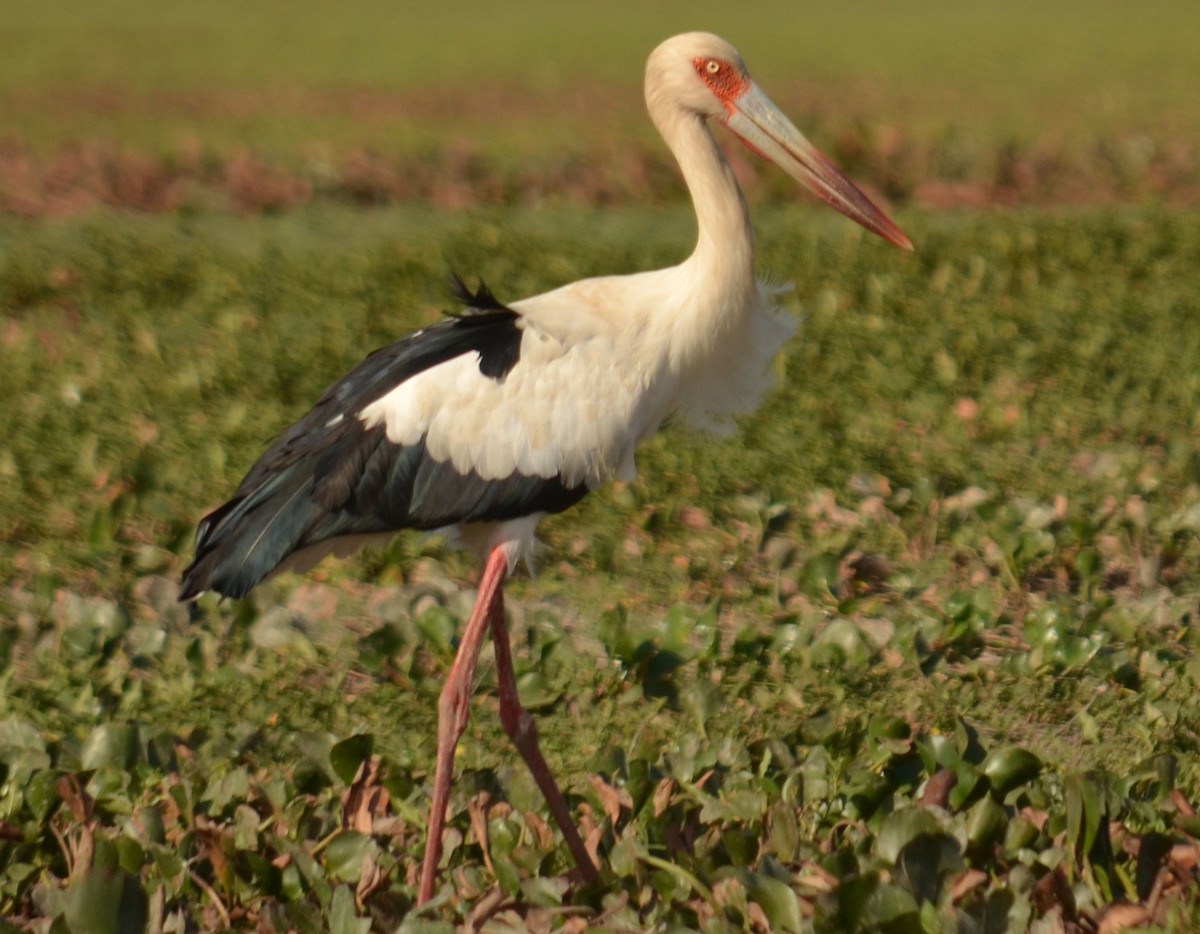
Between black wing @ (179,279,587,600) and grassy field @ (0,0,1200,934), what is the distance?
0.40m

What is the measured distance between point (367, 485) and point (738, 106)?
1.06 m

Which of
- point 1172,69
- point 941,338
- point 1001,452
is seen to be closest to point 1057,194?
point 941,338

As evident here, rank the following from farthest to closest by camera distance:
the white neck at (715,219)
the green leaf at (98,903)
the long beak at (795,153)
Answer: the long beak at (795,153) → the white neck at (715,219) → the green leaf at (98,903)

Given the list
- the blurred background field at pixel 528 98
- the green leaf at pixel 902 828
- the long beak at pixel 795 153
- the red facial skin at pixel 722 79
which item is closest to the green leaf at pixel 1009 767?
the green leaf at pixel 902 828

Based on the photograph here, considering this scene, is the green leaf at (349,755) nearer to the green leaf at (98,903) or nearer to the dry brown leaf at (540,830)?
the dry brown leaf at (540,830)

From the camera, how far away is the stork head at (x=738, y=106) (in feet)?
11.8

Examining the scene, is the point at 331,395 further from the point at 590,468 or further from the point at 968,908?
the point at 968,908

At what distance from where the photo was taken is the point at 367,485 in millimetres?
3418

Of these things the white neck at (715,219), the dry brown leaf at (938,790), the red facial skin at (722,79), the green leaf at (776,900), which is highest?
the red facial skin at (722,79)

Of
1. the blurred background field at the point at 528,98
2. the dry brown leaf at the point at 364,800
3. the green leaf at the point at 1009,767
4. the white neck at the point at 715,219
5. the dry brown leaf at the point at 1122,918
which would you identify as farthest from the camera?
the blurred background field at the point at 528,98

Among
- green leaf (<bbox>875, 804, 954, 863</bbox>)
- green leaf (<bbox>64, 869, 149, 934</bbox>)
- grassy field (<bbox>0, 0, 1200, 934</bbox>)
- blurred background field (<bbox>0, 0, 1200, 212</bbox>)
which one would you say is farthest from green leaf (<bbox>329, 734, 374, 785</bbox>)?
blurred background field (<bbox>0, 0, 1200, 212</bbox>)

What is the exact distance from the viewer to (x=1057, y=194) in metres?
8.71

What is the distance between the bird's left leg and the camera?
3277 mm

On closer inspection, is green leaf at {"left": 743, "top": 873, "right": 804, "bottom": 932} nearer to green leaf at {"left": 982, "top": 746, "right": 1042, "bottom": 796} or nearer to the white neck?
green leaf at {"left": 982, "top": 746, "right": 1042, "bottom": 796}
